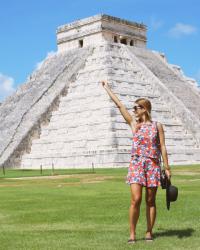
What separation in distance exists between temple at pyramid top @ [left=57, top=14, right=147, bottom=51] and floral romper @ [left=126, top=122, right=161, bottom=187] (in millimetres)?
38817

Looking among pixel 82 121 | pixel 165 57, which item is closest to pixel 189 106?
pixel 82 121

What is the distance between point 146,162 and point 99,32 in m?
39.2

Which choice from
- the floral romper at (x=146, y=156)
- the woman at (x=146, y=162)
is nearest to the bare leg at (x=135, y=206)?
the woman at (x=146, y=162)

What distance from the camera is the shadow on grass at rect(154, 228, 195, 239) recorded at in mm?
8758

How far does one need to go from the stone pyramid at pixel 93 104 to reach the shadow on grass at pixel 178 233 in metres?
23.8

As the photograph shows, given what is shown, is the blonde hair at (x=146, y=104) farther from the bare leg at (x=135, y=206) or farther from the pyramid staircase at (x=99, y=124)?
the pyramid staircase at (x=99, y=124)

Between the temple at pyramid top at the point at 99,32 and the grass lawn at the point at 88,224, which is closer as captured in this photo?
the grass lawn at the point at 88,224

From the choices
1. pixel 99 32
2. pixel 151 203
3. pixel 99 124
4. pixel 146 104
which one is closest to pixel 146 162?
pixel 151 203

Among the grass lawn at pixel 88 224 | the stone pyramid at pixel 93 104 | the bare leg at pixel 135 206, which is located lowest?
the grass lawn at pixel 88 224

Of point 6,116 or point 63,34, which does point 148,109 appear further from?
point 63,34

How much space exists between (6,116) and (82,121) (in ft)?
25.4

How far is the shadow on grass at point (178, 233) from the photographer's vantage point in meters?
8.76

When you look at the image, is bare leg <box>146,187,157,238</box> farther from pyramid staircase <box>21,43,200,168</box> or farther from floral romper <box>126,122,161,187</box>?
pyramid staircase <box>21,43,200,168</box>

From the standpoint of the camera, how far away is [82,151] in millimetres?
36625
